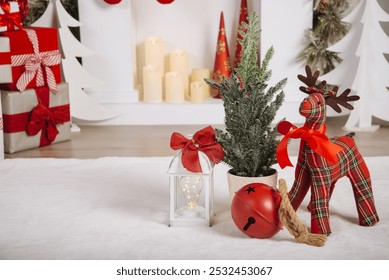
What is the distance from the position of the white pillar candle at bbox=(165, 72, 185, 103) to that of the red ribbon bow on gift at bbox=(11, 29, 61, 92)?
2.57 feet

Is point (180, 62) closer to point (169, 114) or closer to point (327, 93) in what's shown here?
point (169, 114)

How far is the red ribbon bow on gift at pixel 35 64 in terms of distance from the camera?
Result: 326 centimetres

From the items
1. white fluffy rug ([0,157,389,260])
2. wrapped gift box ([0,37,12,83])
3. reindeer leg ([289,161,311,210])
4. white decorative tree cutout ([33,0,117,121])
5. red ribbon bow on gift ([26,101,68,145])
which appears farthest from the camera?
white decorative tree cutout ([33,0,117,121])

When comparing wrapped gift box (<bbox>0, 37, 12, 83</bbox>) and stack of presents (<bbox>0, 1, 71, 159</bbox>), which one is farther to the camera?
stack of presents (<bbox>0, 1, 71, 159</bbox>)

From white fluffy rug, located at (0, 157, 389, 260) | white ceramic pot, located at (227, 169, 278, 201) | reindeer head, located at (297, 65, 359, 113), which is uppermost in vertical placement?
reindeer head, located at (297, 65, 359, 113)

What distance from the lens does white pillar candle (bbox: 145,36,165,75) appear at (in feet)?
13.2

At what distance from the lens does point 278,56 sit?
3836mm

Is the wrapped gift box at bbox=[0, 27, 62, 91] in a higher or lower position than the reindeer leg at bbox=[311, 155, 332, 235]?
higher

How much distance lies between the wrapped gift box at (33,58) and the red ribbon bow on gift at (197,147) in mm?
1402

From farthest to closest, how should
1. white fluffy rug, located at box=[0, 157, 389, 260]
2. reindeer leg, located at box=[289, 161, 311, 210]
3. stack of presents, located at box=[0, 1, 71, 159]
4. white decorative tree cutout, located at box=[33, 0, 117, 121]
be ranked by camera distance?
white decorative tree cutout, located at box=[33, 0, 117, 121] → stack of presents, located at box=[0, 1, 71, 159] → reindeer leg, located at box=[289, 161, 311, 210] → white fluffy rug, located at box=[0, 157, 389, 260]

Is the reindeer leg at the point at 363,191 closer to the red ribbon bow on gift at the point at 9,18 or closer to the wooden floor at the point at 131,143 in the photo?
the wooden floor at the point at 131,143

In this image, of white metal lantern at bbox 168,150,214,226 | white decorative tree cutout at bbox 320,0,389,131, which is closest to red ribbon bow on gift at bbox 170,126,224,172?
white metal lantern at bbox 168,150,214,226

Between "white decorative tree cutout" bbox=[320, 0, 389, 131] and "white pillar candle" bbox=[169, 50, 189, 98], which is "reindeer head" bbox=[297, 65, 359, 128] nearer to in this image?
"white decorative tree cutout" bbox=[320, 0, 389, 131]
